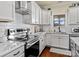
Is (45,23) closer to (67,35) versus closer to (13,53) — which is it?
(67,35)

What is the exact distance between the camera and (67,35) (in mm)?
4227

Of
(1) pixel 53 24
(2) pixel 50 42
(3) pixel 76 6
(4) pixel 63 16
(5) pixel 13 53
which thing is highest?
(3) pixel 76 6

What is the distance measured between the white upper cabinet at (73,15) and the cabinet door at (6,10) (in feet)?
11.5

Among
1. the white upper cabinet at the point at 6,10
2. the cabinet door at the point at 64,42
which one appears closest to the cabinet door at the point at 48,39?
the cabinet door at the point at 64,42

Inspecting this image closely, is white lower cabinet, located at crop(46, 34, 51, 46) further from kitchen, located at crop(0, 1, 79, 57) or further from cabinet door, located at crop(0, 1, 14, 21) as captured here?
cabinet door, located at crop(0, 1, 14, 21)

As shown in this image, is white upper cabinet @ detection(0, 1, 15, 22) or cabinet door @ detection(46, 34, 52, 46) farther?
cabinet door @ detection(46, 34, 52, 46)

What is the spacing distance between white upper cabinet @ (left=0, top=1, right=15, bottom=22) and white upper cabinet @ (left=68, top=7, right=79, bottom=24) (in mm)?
3499

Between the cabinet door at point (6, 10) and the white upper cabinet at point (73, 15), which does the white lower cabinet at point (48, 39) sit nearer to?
the white upper cabinet at point (73, 15)

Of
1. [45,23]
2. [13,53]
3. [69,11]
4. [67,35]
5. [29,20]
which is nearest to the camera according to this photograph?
[13,53]

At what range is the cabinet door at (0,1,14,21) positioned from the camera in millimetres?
1544

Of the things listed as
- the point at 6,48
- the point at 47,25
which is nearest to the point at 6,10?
the point at 6,48

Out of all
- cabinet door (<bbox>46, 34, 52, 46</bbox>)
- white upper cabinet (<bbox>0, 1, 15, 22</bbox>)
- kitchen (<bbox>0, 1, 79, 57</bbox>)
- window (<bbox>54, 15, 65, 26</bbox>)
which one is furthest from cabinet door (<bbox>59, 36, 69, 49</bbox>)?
white upper cabinet (<bbox>0, 1, 15, 22</bbox>)

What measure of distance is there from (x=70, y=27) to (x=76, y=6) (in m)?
1.17

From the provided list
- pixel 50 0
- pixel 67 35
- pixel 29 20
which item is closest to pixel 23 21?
pixel 29 20
